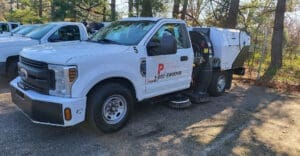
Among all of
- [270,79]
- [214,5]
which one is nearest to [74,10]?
[214,5]

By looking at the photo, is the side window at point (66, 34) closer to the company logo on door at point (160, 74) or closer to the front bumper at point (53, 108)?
the company logo on door at point (160, 74)

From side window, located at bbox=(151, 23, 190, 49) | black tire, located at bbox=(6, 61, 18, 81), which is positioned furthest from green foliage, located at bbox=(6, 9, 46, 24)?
side window, located at bbox=(151, 23, 190, 49)

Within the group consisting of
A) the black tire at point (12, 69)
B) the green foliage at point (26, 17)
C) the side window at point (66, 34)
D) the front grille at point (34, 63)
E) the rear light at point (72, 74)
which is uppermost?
the green foliage at point (26, 17)

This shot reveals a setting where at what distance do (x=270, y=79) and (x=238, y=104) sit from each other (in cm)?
387

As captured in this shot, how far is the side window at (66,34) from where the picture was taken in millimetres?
9398

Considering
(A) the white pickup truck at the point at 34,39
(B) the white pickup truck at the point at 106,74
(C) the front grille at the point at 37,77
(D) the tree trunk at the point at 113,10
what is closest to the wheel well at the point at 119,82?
(B) the white pickup truck at the point at 106,74

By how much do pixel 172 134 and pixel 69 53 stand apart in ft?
7.15

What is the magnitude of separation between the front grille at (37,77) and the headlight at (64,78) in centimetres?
8

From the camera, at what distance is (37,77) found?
4.77 metres

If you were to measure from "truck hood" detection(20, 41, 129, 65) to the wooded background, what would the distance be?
7465 mm

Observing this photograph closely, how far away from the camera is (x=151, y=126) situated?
5.69m

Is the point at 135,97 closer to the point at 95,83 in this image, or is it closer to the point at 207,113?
the point at 95,83

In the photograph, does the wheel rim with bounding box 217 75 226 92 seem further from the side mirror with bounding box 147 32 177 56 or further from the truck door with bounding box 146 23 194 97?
the side mirror with bounding box 147 32 177 56

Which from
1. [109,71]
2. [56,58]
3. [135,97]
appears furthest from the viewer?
[135,97]
